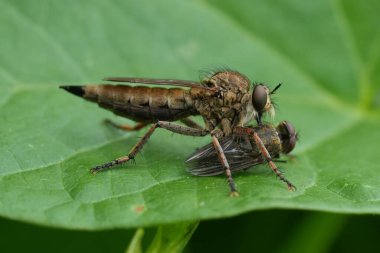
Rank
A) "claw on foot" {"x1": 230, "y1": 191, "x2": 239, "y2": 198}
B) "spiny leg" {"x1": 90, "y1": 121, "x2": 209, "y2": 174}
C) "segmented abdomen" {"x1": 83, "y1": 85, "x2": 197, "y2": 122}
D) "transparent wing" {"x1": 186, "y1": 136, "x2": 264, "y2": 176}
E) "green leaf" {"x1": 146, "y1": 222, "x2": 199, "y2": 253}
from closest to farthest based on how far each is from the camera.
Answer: "green leaf" {"x1": 146, "y1": 222, "x2": 199, "y2": 253}, "claw on foot" {"x1": 230, "y1": 191, "x2": 239, "y2": 198}, "spiny leg" {"x1": 90, "y1": 121, "x2": 209, "y2": 174}, "transparent wing" {"x1": 186, "y1": 136, "x2": 264, "y2": 176}, "segmented abdomen" {"x1": 83, "y1": 85, "x2": 197, "y2": 122}

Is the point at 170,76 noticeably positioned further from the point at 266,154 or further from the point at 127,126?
the point at 266,154

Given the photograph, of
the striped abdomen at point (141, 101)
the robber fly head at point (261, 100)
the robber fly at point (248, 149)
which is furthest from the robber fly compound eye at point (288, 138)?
the striped abdomen at point (141, 101)

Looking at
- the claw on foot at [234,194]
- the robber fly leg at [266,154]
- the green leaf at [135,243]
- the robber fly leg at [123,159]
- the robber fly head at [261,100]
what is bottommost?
the green leaf at [135,243]

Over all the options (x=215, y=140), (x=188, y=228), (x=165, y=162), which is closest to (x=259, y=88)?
(x=215, y=140)

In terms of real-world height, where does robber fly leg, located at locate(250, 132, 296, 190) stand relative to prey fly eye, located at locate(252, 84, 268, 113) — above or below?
below

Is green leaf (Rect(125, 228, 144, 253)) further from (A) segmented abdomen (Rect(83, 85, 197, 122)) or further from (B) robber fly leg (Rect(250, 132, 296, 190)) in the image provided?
(A) segmented abdomen (Rect(83, 85, 197, 122))

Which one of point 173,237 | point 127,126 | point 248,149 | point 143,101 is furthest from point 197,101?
point 173,237

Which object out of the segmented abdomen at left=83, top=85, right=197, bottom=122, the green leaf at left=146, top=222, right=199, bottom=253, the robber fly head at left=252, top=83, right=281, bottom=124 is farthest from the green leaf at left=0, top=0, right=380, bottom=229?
the robber fly head at left=252, top=83, right=281, bottom=124

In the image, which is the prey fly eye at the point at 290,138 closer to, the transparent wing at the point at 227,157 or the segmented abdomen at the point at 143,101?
the transparent wing at the point at 227,157
